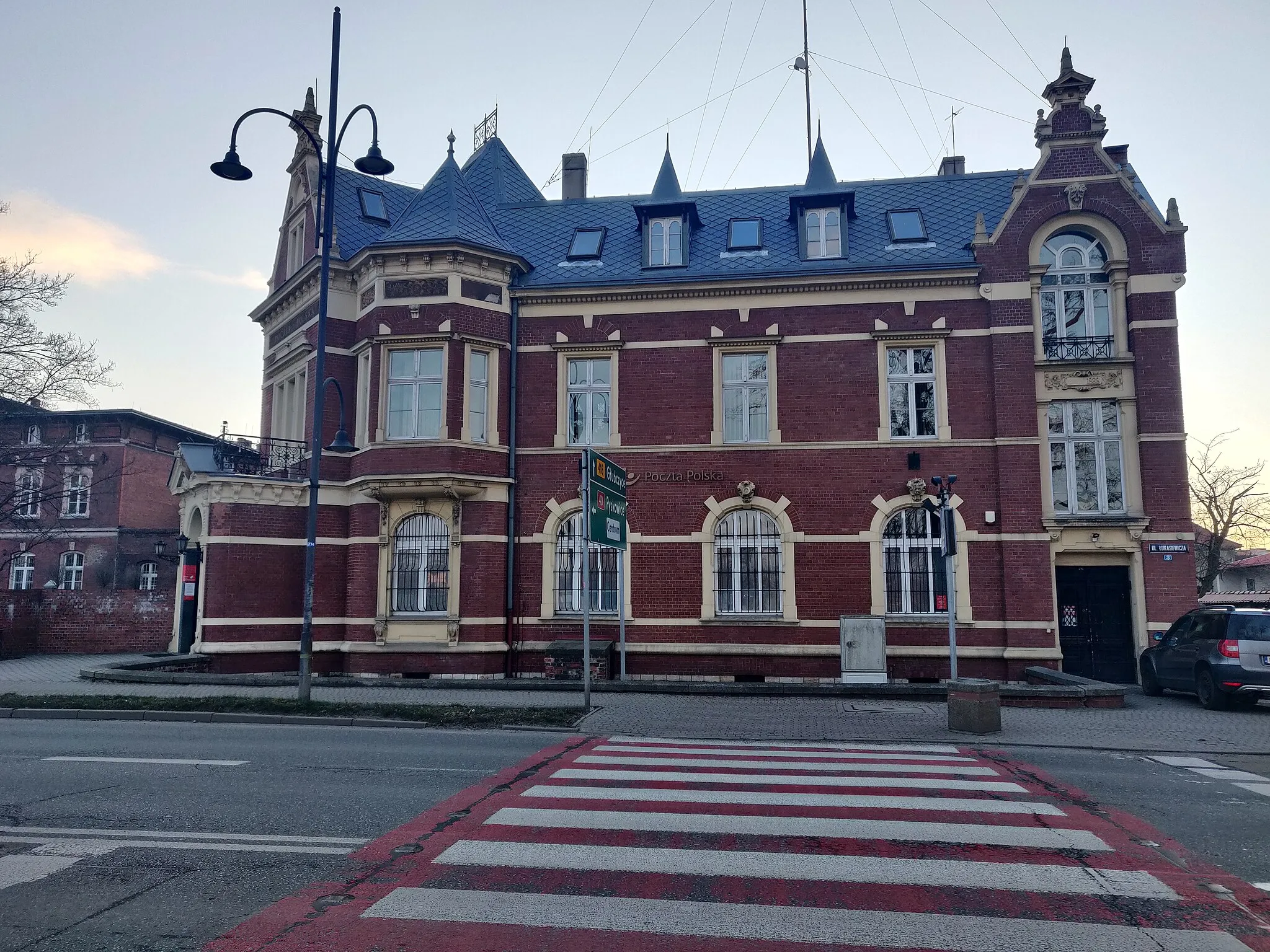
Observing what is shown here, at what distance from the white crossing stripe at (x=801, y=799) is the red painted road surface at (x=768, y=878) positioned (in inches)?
1.1

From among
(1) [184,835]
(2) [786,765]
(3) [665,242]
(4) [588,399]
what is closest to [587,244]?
(3) [665,242]

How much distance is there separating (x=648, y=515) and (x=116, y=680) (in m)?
11.1

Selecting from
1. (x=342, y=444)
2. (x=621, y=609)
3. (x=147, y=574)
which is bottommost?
(x=621, y=609)

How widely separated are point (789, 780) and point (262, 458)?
1692 cm

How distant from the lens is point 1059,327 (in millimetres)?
19344

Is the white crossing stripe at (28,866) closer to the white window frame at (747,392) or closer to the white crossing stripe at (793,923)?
the white crossing stripe at (793,923)

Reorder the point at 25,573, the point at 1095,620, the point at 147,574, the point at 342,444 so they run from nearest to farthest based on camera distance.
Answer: the point at 342,444 → the point at 1095,620 → the point at 25,573 → the point at 147,574

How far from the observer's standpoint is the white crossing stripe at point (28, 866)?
18.6 ft

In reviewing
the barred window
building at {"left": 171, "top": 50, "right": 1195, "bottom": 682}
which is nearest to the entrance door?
building at {"left": 171, "top": 50, "right": 1195, "bottom": 682}

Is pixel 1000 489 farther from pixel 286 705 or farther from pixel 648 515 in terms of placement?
pixel 286 705

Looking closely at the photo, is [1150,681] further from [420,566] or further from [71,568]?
[71,568]

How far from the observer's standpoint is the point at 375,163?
14078 mm

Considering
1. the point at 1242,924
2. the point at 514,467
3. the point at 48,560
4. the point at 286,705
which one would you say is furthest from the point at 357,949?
the point at 48,560

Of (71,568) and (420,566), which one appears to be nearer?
(420,566)
